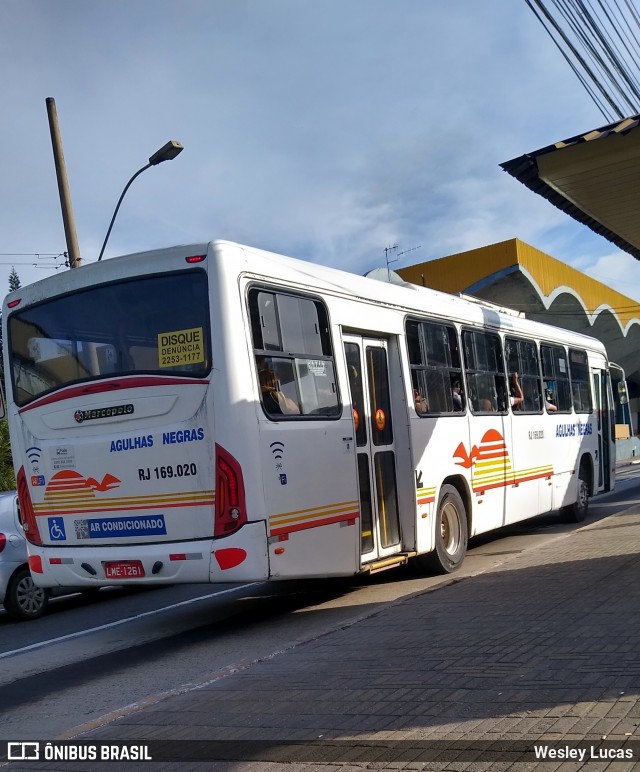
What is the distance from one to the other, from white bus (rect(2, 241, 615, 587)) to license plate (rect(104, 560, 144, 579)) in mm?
22

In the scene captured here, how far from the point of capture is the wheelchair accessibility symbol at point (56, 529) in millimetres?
8117

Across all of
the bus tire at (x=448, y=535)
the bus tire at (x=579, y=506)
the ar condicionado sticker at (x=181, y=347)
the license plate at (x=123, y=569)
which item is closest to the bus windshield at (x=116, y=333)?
the ar condicionado sticker at (x=181, y=347)

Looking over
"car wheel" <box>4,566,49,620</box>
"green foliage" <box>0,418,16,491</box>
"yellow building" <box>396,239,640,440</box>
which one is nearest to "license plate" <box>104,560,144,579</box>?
"car wheel" <box>4,566,49,620</box>

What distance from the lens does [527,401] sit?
12.9m

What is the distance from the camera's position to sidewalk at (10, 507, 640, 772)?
14.1ft

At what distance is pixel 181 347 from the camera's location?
7477 millimetres

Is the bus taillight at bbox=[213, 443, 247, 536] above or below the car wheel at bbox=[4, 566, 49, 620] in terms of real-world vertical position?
above

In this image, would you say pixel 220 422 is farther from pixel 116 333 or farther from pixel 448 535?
pixel 448 535

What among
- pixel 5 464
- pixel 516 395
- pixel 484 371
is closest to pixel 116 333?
pixel 484 371

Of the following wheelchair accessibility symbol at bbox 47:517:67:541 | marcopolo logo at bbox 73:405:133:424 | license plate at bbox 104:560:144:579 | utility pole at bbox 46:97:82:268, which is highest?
utility pole at bbox 46:97:82:268

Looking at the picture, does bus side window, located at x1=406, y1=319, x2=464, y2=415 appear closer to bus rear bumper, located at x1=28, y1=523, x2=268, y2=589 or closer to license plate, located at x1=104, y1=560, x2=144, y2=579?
bus rear bumper, located at x1=28, y1=523, x2=268, y2=589

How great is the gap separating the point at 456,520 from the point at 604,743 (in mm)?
6304

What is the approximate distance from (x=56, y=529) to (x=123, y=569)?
952mm

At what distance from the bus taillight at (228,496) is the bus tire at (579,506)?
30.7ft
